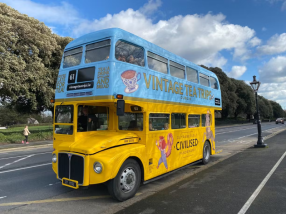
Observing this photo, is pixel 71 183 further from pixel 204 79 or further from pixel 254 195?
pixel 204 79

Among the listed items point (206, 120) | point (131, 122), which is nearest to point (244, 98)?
point (206, 120)

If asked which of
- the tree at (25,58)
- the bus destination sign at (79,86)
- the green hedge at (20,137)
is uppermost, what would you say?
the tree at (25,58)

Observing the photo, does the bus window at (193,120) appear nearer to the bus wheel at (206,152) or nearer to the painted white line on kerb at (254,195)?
the bus wheel at (206,152)

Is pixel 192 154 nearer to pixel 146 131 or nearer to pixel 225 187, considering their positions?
pixel 225 187

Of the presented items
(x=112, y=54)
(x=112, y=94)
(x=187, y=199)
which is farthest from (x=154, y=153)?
(x=112, y=54)

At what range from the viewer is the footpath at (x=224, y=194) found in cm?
434

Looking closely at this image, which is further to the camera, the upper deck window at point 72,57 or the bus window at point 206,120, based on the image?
the bus window at point 206,120

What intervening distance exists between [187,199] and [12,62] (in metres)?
16.5

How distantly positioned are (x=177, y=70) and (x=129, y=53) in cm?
236

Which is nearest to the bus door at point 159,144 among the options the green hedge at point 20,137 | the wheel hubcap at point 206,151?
the wheel hubcap at point 206,151

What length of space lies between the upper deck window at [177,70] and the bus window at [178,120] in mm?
1334

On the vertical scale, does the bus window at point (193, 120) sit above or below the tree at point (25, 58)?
below

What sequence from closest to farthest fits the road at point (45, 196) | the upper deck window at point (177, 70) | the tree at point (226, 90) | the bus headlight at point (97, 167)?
the bus headlight at point (97, 167)
the road at point (45, 196)
the upper deck window at point (177, 70)
the tree at point (226, 90)

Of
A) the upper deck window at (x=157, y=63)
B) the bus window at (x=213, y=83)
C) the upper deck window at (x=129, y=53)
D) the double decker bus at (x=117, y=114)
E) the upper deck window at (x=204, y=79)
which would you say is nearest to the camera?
the double decker bus at (x=117, y=114)
